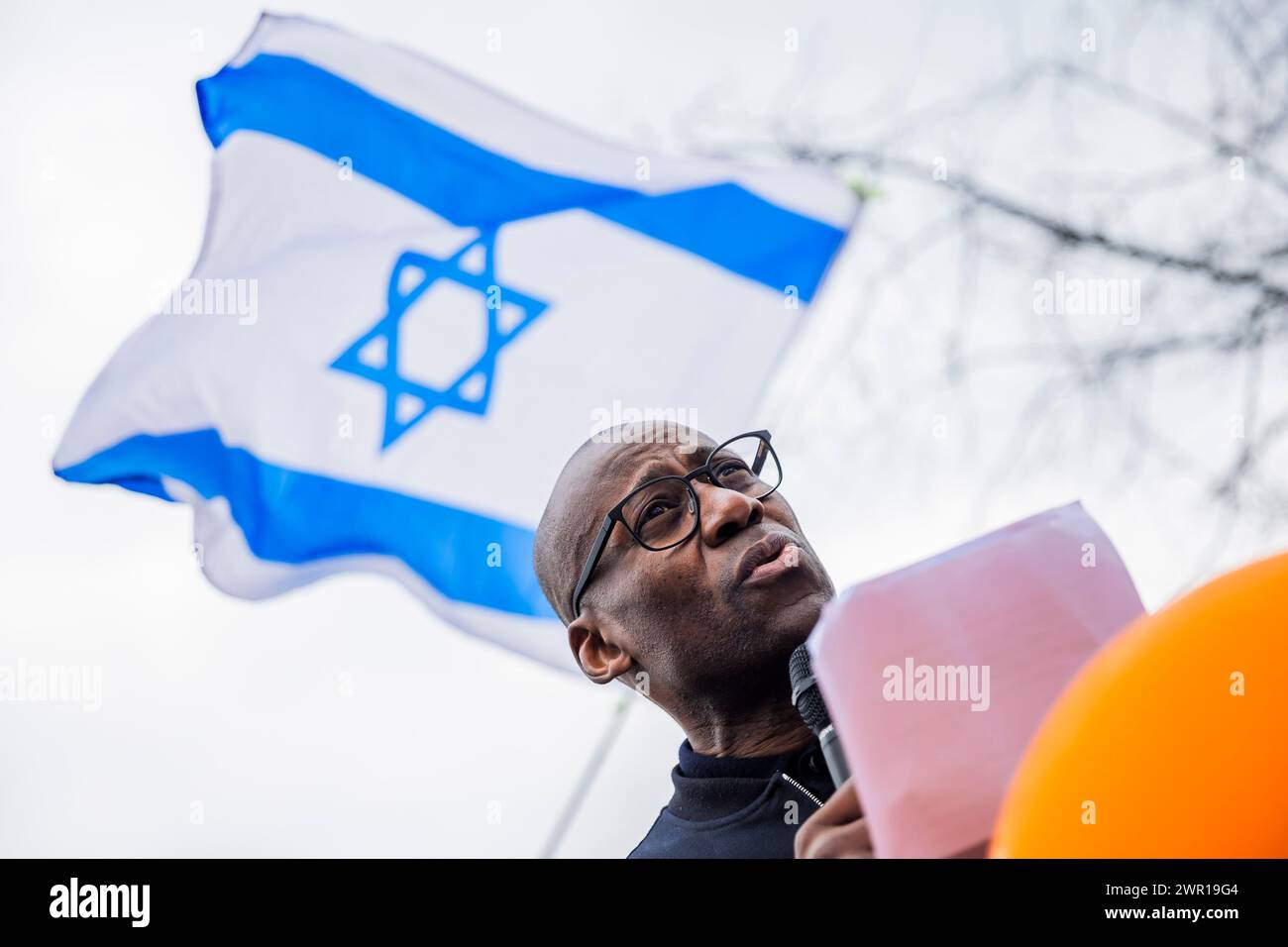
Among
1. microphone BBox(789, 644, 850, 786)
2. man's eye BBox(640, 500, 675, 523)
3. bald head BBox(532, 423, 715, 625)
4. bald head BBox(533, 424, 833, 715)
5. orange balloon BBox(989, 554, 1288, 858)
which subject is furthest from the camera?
bald head BBox(532, 423, 715, 625)

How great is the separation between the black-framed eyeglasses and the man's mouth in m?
0.16

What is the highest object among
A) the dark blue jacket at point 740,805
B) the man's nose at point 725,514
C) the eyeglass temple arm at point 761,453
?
the eyeglass temple arm at point 761,453

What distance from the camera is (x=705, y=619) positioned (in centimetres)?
276

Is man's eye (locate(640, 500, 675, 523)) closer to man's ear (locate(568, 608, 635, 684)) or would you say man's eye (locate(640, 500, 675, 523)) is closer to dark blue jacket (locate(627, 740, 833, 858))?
man's ear (locate(568, 608, 635, 684))

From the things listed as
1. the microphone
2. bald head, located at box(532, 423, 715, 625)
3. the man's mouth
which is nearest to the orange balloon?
the microphone

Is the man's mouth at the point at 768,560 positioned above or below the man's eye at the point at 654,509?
below

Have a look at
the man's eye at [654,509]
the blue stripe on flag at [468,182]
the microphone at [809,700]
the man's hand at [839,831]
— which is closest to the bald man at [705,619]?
the man's eye at [654,509]

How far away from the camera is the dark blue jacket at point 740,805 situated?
259cm

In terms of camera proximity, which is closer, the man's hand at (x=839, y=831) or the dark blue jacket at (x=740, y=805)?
the man's hand at (x=839, y=831)

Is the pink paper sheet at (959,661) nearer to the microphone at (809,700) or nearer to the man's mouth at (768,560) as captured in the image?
the microphone at (809,700)

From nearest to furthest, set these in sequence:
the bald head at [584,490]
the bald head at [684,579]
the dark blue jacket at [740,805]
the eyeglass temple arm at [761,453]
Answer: the dark blue jacket at [740,805]
the bald head at [684,579]
the bald head at [584,490]
the eyeglass temple arm at [761,453]

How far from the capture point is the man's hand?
5.15ft

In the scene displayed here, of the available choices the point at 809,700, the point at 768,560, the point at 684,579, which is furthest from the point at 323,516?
the point at 809,700
